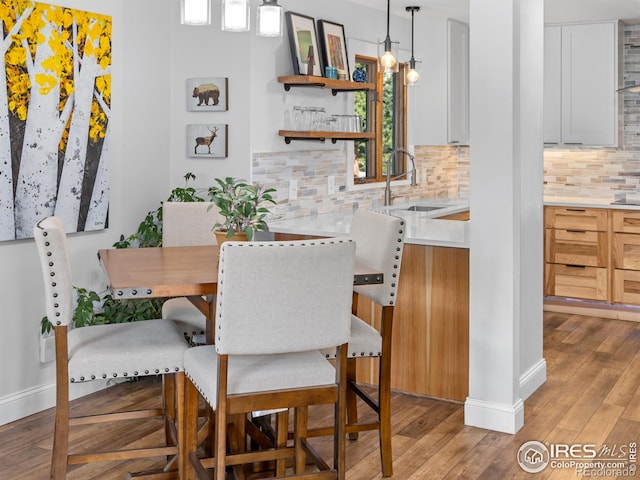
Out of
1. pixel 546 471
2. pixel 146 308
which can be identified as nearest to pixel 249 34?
pixel 146 308

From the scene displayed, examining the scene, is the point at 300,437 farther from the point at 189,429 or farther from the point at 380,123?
the point at 380,123

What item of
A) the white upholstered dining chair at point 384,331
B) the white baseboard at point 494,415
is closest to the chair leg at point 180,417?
the white upholstered dining chair at point 384,331

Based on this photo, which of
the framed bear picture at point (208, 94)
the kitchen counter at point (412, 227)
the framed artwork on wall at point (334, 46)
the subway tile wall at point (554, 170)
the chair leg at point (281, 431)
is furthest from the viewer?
the subway tile wall at point (554, 170)

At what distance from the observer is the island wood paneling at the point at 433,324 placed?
4016 millimetres

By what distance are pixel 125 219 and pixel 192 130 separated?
0.68 meters

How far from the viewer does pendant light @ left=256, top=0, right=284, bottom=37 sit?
2938 mm

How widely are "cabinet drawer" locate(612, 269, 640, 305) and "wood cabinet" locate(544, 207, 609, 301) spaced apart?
0.23 ft

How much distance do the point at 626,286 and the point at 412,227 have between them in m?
2.50

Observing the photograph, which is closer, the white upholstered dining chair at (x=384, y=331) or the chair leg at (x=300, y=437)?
the chair leg at (x=300, y=437)

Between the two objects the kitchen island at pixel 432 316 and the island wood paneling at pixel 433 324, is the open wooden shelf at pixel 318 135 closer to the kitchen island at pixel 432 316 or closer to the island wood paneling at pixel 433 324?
the kitchen island at pixel 432 316

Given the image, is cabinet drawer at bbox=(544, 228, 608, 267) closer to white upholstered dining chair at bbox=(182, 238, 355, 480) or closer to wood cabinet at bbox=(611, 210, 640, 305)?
wood cabinet at bbox=(611, 210, 640, 305)

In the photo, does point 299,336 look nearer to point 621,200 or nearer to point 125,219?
point 125,219

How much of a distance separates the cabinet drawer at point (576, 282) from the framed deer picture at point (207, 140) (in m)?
3.12

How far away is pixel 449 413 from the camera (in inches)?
155
